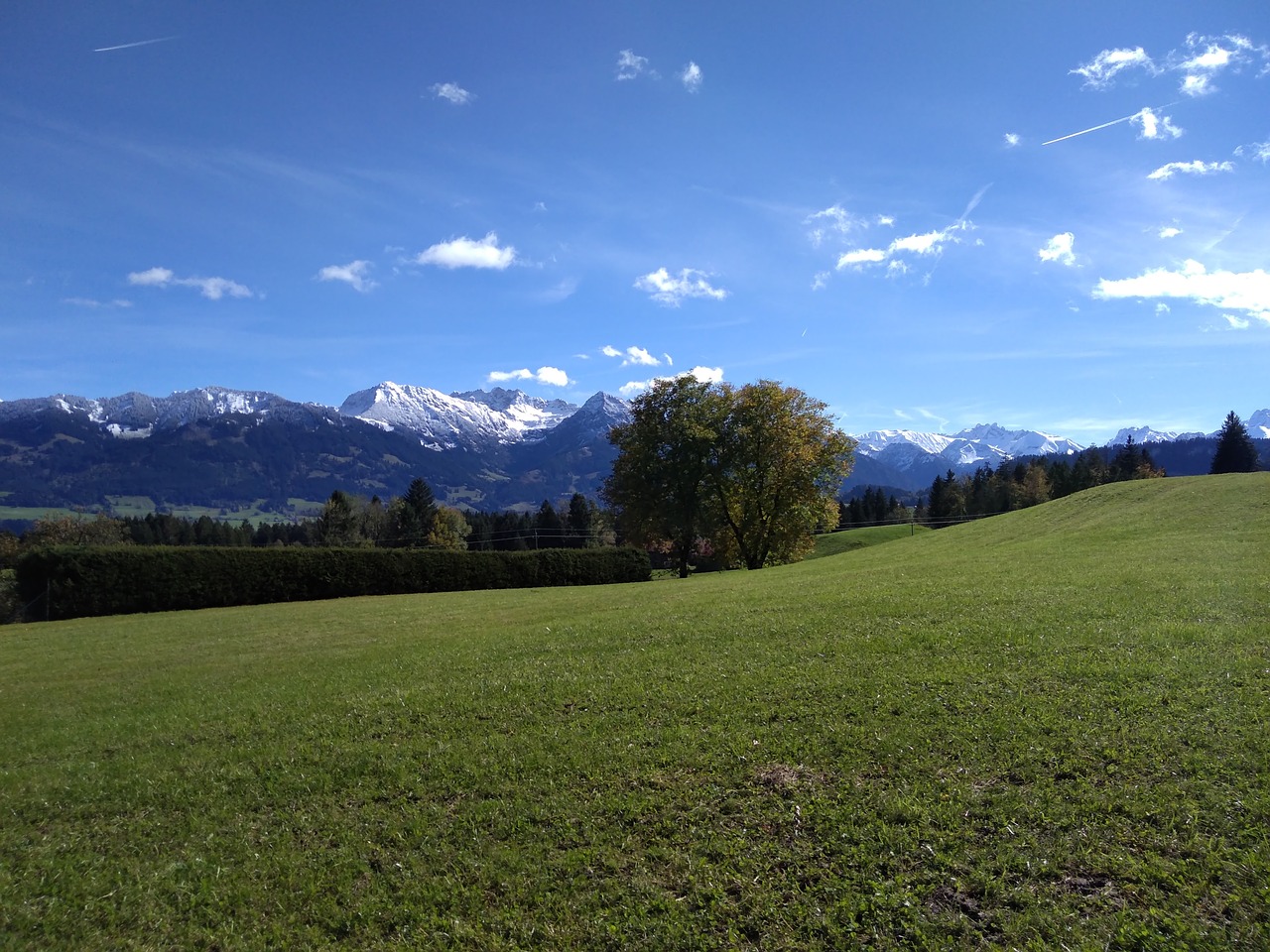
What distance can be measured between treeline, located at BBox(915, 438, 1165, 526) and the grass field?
89499 mm

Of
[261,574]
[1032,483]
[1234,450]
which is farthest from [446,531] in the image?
[1234,450]

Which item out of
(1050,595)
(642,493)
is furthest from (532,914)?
(642,493)

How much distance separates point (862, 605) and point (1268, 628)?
242 inches

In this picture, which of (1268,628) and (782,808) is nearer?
(782,808)

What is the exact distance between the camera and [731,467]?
164ft

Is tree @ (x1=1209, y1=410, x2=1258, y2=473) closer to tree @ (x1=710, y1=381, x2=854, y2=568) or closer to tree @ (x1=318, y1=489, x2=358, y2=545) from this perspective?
tree @ (x1=710, y1=381, x2=854, y2=568)

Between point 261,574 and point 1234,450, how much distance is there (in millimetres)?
114780

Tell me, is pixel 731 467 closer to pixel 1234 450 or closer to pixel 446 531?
pixel 446 531

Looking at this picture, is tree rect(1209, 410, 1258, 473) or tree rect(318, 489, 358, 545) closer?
tree rect(318, 489, 358, 545)

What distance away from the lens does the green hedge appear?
89.9 ft

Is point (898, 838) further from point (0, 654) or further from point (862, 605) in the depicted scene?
point (0, 654)

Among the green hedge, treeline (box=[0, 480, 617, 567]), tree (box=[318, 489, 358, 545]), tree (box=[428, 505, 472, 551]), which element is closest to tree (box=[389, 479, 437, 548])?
treeline (box=[0, 480, 617, 567])

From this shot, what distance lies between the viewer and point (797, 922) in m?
5.07

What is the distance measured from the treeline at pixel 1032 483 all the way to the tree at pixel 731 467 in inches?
1938
